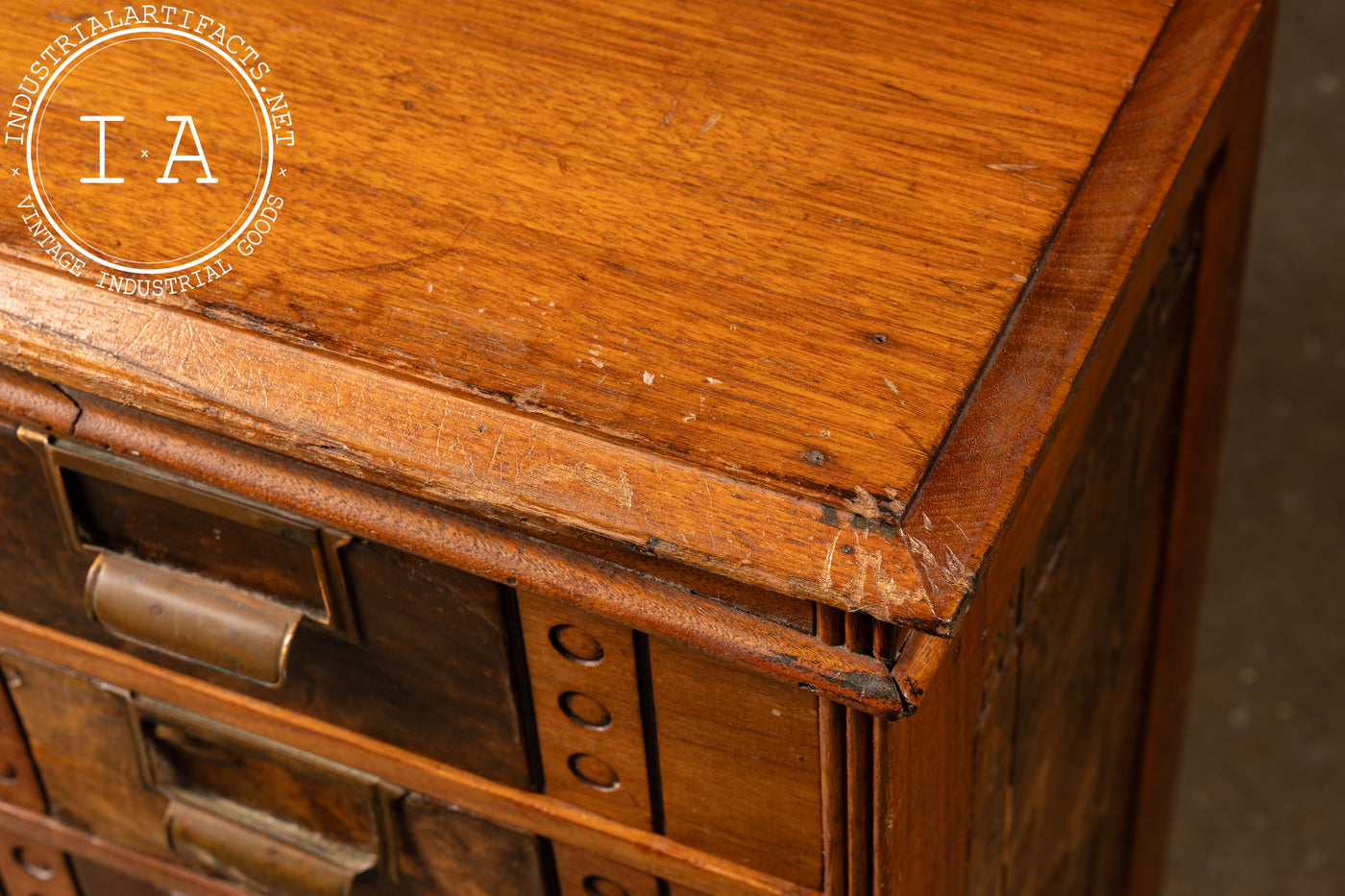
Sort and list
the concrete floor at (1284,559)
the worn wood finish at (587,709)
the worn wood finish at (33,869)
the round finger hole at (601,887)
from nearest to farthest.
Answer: the worn wood finish at (587,709), the round finger hole at (601,887), the worn wood finish at (33,869), the concrete floor at (1284,559)

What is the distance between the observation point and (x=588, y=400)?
556 mm

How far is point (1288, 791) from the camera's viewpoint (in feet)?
5.27

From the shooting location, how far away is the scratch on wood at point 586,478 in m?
0.54

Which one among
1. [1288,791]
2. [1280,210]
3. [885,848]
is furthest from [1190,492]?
[1280,210]

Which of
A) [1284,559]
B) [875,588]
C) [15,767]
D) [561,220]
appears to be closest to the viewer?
[875,588]

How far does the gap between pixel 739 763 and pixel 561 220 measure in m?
0.23

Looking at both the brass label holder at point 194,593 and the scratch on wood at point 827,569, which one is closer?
the scratch on wood at point 827,569

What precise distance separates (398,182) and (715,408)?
174 millimetres

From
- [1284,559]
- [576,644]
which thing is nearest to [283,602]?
[576,644]

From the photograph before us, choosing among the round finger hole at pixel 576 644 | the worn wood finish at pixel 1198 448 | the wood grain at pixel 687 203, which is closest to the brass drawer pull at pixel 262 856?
the round finger hole at pixel 576 644

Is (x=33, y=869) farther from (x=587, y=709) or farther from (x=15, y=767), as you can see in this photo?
(x=587, y=709)

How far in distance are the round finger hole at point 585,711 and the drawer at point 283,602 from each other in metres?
0.02

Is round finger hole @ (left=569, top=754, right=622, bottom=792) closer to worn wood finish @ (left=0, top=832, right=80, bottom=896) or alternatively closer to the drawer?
the drawer

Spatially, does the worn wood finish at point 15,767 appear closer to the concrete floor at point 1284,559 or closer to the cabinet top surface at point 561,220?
the cabinet top surface at point 561,220
